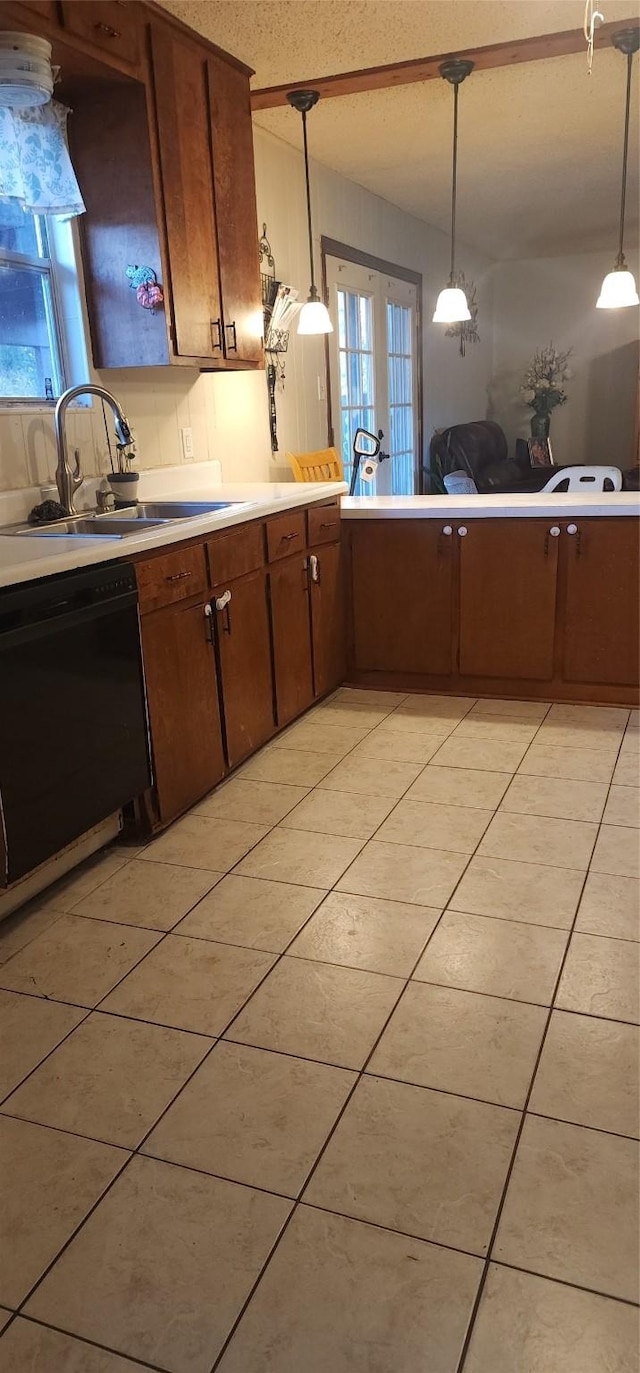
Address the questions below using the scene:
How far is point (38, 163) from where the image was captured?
9.00 ft

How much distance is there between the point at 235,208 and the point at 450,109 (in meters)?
1.33

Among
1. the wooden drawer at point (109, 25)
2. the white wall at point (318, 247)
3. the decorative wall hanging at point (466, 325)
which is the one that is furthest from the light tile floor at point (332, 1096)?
the decorative wall hanging at point (466, 325)

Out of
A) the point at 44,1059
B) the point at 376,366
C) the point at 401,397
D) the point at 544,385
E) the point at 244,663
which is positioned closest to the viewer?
the point at 44,1059

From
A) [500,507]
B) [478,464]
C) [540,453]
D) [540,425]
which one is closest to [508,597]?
[500,507]

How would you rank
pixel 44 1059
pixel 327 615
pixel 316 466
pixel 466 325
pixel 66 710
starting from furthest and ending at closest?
pixel 466 325
pixel 316 466
pixel 327 615
pixel 66 710
pixel 44 1059

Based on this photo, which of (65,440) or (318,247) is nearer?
(65,440)

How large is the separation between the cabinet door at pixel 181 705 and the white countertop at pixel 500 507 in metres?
1.20

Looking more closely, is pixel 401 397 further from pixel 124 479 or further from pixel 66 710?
pixel 66 710

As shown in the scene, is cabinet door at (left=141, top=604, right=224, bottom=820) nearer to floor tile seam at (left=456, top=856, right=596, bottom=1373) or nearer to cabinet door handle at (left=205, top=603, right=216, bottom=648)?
cabinet door handle at (left=205, top=603, right=216, bottom=648)

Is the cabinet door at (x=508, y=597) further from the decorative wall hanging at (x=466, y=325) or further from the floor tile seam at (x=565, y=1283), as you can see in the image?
the decorative wall hanging at (x=466, y=325)

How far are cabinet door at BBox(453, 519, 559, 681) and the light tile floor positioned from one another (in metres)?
0.95

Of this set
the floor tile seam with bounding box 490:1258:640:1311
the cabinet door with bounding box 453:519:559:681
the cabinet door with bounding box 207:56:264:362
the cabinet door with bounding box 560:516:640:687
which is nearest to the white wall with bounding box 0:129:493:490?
the cabinet door with bounding box 207:56:264:362

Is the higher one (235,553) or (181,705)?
(235,553)

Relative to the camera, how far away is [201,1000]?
1.93m
